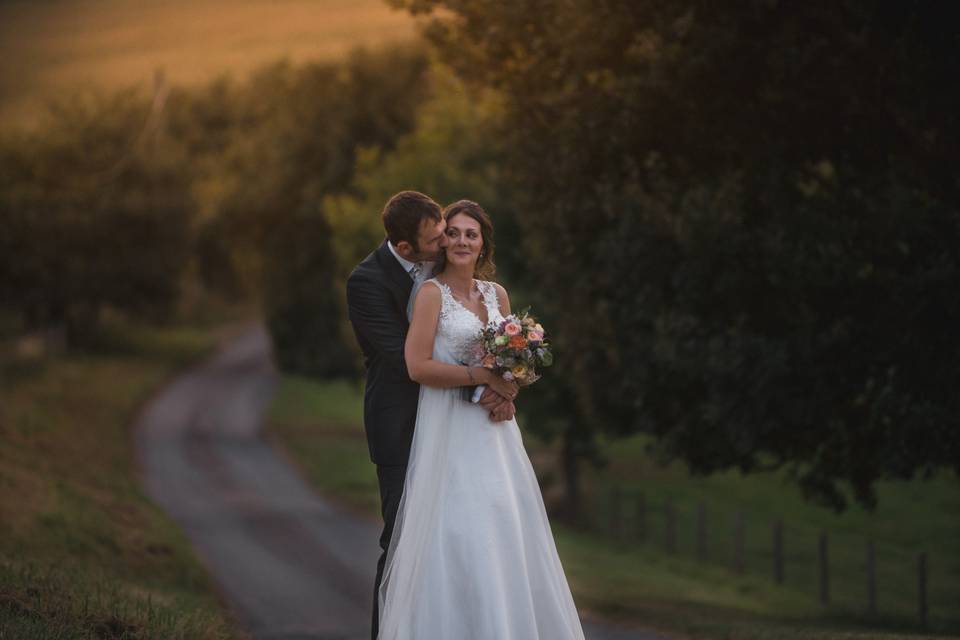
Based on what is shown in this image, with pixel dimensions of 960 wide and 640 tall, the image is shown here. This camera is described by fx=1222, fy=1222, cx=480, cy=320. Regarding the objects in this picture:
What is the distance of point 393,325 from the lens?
7.44 meters

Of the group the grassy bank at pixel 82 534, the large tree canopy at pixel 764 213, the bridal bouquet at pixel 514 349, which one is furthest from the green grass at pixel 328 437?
the bridal bouquet at pixel 514 349

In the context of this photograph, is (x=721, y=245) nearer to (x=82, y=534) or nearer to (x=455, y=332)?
(x=455, y=332)

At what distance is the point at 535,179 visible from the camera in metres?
15.0

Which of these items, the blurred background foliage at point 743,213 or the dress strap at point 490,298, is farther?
the blurred background foliage at point 743,213

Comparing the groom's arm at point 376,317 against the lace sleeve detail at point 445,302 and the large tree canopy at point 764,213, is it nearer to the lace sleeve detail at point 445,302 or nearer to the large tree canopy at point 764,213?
the lace sleeve detail at point 445,302

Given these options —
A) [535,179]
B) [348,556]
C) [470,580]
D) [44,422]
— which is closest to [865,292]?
[535,179]

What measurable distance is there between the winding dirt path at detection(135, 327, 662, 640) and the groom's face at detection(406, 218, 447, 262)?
4581 millimetres

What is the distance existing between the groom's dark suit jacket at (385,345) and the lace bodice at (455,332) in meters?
0.25

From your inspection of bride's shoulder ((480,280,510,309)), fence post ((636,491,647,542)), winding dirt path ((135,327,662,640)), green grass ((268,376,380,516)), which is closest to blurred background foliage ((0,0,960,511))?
winding dirt path ((135,327,662,640))

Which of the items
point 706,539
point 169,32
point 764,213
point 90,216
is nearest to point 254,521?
point 706,539

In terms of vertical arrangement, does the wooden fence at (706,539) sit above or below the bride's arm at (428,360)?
below

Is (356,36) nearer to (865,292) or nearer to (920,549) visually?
(920,549)

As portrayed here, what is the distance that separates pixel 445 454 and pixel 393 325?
2.78 feet

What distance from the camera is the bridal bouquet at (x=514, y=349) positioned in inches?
281
